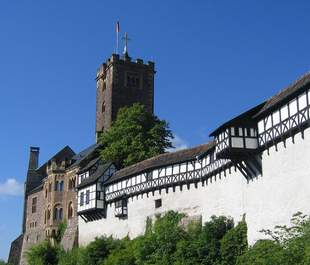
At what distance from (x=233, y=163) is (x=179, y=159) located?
8797mm

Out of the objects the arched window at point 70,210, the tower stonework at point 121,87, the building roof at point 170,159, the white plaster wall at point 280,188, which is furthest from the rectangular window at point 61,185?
the white plaster wall at point 280,188

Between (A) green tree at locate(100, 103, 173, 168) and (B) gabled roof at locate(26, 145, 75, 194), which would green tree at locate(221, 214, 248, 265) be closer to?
(A) green tree at locate(100, 103, 173, 168)

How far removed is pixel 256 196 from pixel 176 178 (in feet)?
36.2

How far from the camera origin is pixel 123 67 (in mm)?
73750

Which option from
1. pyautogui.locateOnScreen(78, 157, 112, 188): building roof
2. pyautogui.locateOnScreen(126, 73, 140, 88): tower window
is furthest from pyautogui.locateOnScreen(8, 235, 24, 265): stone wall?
pyautogui.locateOnScreen(126, 73, 140, 88): tower window

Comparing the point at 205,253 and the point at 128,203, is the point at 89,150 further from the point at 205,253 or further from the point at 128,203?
the point at 205,253

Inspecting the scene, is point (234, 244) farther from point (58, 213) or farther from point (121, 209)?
point (58, 213)

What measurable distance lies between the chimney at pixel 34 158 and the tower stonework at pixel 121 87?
12.7 meters

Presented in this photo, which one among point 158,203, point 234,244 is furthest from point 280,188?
point 158,203

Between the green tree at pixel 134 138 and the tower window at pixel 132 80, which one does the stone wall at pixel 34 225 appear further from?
the tower window at pixel 132 80

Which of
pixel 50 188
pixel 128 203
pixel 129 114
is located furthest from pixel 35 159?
pixel 128 203

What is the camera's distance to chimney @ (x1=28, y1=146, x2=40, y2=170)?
81.1 metres

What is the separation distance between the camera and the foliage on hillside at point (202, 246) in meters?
24.0

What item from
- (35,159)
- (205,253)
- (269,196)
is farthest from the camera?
(35,159)
